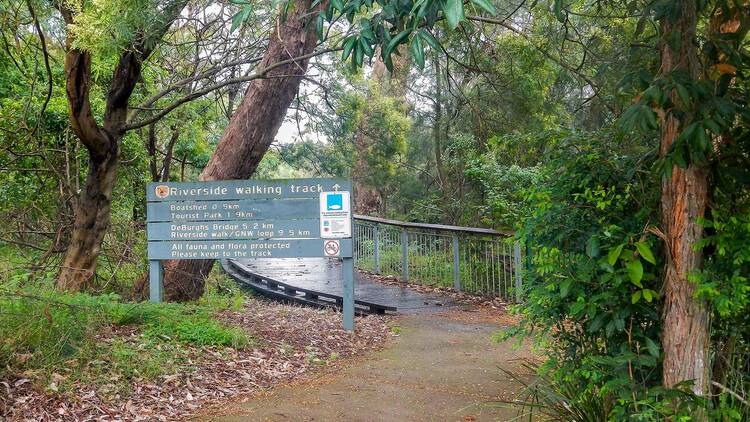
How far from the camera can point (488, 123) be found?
40.8 feet

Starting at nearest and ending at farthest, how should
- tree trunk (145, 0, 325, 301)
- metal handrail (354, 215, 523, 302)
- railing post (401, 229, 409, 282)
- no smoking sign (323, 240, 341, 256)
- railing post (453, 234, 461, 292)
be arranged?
no smoking sign (323, 240, 341, 256) → tree trunk (145, 0, 325, 301) → metal handrail (354, 215, 523, 302) → railing post (453, 234, 461, 292) → railing post (401, 229, 409, 282)

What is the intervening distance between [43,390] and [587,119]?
535 inches

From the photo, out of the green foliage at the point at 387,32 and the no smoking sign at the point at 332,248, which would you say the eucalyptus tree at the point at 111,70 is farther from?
the green foliage at the point at 387,32

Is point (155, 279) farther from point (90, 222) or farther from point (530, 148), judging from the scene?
point (530, 148)

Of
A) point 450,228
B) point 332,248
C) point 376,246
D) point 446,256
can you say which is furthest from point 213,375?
point 376,246

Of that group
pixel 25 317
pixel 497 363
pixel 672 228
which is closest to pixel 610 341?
pixel 672 228

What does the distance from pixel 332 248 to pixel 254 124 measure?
2.03m

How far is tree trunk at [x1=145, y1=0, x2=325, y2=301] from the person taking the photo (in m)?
8.24

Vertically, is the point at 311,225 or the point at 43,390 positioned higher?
the point at 311,225

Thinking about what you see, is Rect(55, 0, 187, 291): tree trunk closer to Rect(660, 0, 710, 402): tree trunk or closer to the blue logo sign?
the blue logo sign

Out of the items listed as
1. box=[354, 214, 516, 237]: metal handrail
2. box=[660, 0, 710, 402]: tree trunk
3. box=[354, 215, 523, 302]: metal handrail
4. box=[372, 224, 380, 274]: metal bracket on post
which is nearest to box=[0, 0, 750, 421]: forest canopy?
box=[660, 0, 710, 402]: tree trunk

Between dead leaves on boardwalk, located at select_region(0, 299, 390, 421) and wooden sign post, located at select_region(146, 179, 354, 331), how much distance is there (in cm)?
63

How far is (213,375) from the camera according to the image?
5531mm

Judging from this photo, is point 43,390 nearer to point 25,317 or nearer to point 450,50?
point 25,317
